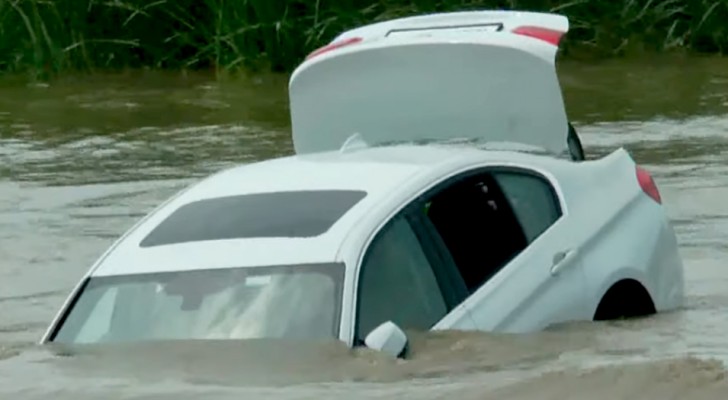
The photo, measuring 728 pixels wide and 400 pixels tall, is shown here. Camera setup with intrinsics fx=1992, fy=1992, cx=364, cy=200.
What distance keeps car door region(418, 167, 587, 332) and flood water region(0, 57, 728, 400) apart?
112 millimetres

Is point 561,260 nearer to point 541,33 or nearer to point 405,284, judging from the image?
point 405,284

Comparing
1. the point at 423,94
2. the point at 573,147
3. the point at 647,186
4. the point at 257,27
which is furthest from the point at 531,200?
the point at 257,27

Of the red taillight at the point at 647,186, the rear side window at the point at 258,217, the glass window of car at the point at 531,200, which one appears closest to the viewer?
the rear side window at the point at 258,217

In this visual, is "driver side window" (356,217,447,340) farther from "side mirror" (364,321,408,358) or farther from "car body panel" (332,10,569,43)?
"car body panel" (332,10,569,43)

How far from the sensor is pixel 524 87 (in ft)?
31.3

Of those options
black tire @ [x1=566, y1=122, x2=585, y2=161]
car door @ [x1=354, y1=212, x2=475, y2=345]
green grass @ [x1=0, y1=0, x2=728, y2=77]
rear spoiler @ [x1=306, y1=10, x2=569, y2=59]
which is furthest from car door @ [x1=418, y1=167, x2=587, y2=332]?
green grass @ [x1=0, y1=0, x2=728, y2=77]

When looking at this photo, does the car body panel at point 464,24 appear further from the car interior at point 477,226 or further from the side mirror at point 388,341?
the side mirror at point 388,341

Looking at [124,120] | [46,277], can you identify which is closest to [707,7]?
[124,120]

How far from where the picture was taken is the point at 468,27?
10242 mm

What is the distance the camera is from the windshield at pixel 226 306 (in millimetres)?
7047

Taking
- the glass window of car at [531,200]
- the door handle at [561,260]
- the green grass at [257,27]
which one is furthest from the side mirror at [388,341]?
the green grass at [257,27]

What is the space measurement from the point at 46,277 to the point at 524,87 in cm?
334

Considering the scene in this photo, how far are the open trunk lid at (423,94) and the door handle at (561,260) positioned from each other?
1.57 m

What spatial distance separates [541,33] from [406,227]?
8.49 ft
